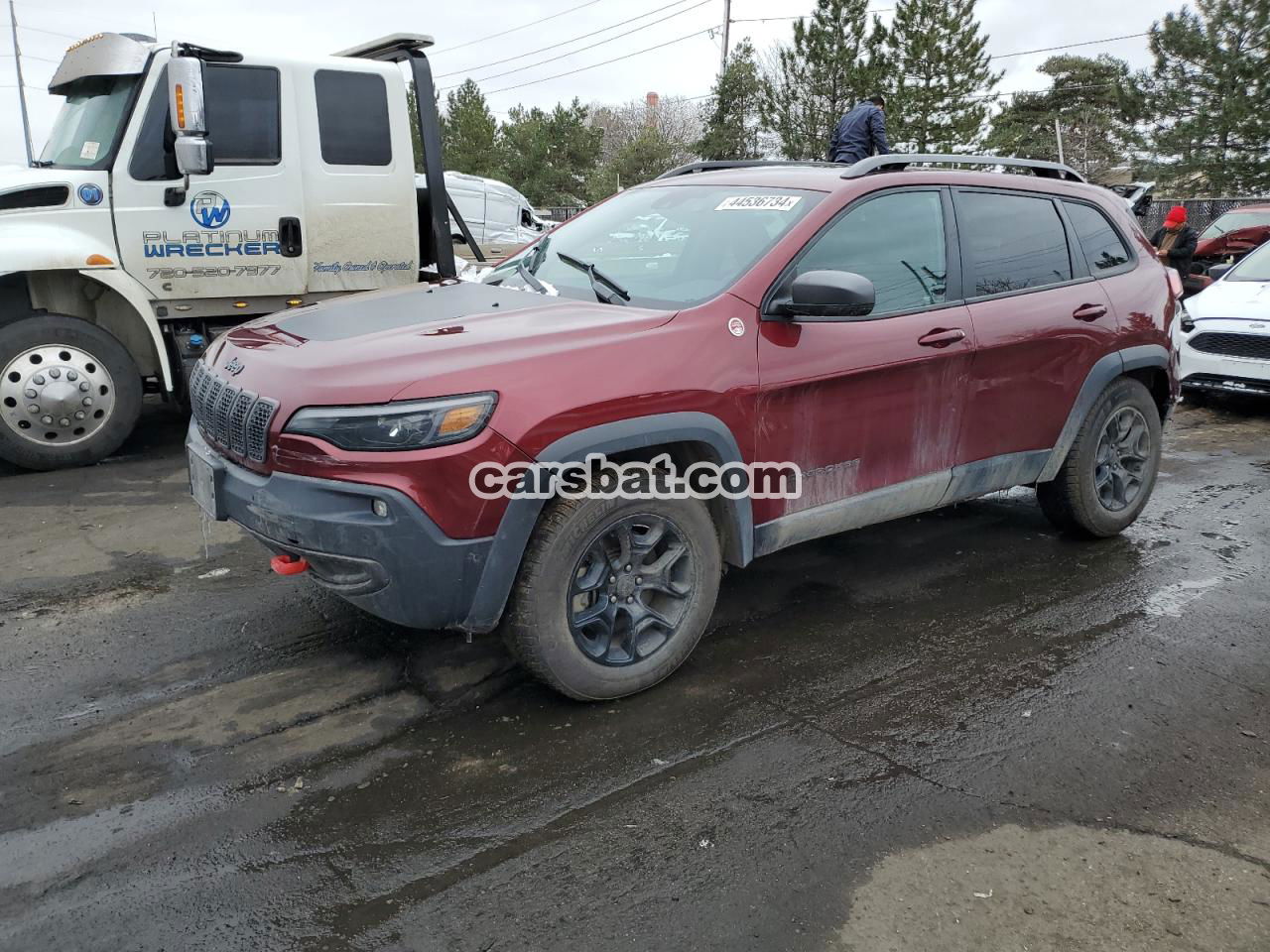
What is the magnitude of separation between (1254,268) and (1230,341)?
1.47 m

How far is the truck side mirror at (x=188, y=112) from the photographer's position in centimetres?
604

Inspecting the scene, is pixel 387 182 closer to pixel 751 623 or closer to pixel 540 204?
pixel 751 623

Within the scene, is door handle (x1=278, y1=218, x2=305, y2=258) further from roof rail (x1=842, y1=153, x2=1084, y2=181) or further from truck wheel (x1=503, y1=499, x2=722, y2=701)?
truck wheel (x1=503, y1=499, x2=722, y2=701)

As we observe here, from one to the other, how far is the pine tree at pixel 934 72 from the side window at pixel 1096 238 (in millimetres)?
35001

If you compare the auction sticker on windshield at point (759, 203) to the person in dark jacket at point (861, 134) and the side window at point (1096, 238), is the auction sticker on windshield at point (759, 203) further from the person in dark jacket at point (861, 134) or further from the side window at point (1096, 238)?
the person in dark jacket at point (861, 134)

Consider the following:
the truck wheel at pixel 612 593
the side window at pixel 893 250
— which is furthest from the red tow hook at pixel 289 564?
the side window at pixel 893 250

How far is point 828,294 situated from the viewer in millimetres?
3488

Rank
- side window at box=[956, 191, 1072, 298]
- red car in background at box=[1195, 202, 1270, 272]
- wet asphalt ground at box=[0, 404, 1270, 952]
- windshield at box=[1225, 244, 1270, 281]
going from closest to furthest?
wet asphalt ground at box=[0, 404, 1270, 952] < side window at box=[956, 191, 1072, 298] < windshield at box=[1225, 244, 1270, 281] < red car in background at box=[1195, 202, 1270, 272]

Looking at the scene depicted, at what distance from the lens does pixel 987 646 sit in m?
4.09

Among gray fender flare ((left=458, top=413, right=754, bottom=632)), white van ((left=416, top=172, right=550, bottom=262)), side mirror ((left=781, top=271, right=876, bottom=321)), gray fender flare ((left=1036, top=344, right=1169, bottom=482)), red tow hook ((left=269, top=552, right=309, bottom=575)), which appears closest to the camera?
gray fender flare ((left=458, top=413, right=754, bottom=632))

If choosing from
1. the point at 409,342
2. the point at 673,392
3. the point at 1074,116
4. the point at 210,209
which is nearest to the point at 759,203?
the point at 673,392

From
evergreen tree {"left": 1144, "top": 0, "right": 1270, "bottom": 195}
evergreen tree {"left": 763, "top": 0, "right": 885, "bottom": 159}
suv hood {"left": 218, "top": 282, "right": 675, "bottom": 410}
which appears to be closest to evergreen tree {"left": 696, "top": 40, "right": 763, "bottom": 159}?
evergreen tree {"left": 763, "top": 0, "right": 885, "bottom": 159}

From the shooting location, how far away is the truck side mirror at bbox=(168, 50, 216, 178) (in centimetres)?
604

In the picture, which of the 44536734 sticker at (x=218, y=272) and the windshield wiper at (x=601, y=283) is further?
the 44536734 sticker at (x=218, y=272)
